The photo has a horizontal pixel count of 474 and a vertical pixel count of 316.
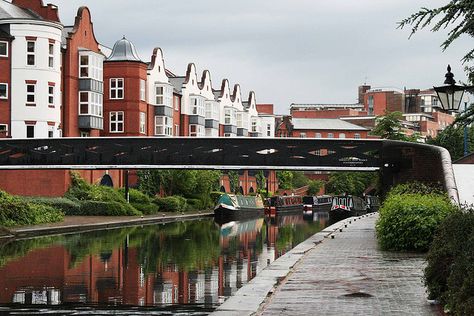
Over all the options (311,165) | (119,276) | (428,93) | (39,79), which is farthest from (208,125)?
(428,93)

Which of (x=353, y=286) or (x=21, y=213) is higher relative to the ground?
(x=21, y=213)

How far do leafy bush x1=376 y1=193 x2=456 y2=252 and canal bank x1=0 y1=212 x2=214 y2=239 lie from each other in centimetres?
1720

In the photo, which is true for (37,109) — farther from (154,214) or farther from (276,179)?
(276,179)

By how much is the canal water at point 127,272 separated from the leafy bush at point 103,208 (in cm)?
1312

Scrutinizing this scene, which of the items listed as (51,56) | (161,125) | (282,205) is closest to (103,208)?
(51,56)

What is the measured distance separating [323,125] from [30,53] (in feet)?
269

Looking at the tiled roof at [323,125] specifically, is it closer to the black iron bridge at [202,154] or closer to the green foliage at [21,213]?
the black iron bridge at [202,154]

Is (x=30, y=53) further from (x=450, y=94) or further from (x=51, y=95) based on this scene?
(x=450, y=94)

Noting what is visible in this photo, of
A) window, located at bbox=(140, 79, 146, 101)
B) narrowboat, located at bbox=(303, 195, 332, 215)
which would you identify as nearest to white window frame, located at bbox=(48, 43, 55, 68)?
window, located at bbox=(140, 79, 146, 101)

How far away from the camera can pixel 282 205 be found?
82375mm

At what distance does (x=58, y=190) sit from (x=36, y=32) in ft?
34.6

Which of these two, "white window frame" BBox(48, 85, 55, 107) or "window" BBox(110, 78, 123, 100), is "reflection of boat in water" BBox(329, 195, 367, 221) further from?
"white window frame" BBox(48, 85, 55, 107)

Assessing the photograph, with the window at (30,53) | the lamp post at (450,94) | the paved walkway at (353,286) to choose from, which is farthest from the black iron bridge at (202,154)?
the lamp post at (450,94)

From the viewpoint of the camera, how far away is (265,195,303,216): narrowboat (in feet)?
259
